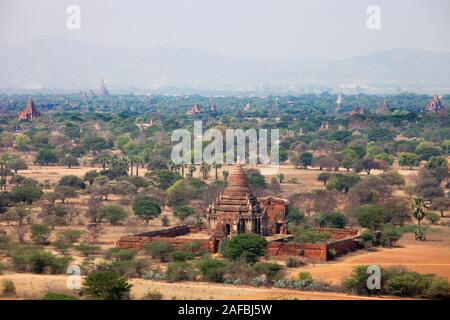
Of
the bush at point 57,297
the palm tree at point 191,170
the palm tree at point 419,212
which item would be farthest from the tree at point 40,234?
the palm tree at point 191,170

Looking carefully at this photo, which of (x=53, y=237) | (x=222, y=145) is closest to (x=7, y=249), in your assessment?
(x=53, y=237)

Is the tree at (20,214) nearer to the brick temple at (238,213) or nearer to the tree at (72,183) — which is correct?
the brick temple at (238,213)

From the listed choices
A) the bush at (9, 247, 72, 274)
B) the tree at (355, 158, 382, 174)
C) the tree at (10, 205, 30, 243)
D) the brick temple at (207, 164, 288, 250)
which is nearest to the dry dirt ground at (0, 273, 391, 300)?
the bush at (9, 247, 72, 274)

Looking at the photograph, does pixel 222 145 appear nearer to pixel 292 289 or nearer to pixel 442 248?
pixel 442 248

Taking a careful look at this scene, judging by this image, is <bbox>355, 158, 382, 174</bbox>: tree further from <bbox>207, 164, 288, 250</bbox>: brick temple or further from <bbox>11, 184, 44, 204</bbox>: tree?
<bbox>207, 164, 288, 250</bbox>: brick temple

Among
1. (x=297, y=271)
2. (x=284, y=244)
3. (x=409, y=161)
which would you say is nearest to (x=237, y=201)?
(x=284, y=244)

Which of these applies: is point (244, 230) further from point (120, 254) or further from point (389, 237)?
point (389, 237)
